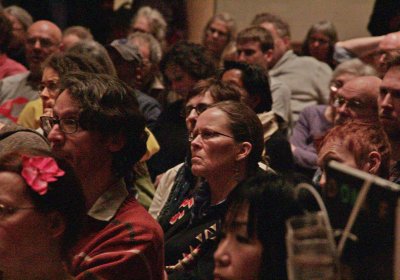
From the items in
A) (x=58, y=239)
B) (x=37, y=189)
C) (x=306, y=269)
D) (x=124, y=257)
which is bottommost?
(x=124, y=257)

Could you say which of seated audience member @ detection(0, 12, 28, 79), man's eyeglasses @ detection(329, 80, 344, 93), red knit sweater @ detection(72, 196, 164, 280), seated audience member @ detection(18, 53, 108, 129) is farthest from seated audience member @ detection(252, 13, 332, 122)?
red knit sweater @ detection(72, 196, 164, 280)

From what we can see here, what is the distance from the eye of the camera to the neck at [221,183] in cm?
301

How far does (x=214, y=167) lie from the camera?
304cm

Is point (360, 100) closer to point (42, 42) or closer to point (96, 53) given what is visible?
point (96, 53)

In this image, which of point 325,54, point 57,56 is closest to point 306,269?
point 57,56

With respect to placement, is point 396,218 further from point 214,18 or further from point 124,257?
point 214,18

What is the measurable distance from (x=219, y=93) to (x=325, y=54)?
113 inches

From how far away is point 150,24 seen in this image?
681 cm

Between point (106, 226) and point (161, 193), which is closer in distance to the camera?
point (106, 226)

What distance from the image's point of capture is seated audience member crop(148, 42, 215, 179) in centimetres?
439

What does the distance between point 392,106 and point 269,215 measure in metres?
1.34

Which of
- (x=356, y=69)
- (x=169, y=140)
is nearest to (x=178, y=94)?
(x=169, y=140)

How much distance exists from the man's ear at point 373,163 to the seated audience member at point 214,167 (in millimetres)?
499

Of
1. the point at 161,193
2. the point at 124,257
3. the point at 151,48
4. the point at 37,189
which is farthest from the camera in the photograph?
the point at 151,48
